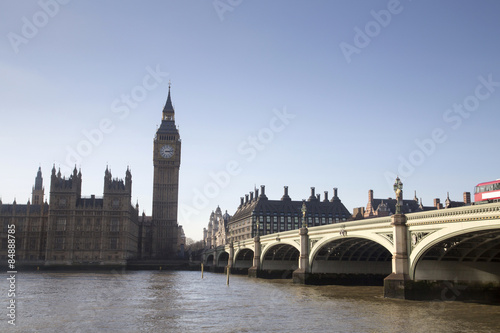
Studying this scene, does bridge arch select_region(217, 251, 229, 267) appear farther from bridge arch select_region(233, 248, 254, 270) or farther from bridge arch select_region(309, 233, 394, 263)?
bridge arch select_region(309, 233, 394, 263)

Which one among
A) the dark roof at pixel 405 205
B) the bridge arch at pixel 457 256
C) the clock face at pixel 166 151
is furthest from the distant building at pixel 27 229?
the bridge arch at pixel 457 256

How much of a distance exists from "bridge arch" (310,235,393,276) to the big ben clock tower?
96233mm

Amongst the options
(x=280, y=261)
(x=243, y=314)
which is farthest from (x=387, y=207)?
(x=243, y=314)

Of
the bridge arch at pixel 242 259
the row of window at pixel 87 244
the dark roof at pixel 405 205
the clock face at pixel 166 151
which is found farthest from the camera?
the clock face at pixel 166 151

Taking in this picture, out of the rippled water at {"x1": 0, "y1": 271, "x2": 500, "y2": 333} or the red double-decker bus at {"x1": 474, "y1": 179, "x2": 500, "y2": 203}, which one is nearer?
the rippled water at {"x1": 0, "y1": 271, "x2": 500, "y2": 333}

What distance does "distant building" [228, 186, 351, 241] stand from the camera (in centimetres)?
15238

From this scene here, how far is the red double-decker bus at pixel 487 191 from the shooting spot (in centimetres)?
4666

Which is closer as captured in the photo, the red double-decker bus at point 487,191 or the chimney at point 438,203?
the red double-decker bus at point 487,191

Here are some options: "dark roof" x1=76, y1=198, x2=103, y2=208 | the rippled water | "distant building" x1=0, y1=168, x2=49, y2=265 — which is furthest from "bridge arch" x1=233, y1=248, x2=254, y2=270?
the rippled water

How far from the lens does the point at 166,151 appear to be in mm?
161750

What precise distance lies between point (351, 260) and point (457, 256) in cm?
2178

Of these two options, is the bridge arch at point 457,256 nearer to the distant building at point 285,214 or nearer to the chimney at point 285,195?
the distant building at point 285,214

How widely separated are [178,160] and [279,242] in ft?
308

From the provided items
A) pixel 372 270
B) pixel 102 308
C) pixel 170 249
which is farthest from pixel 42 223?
pixel 102 308
